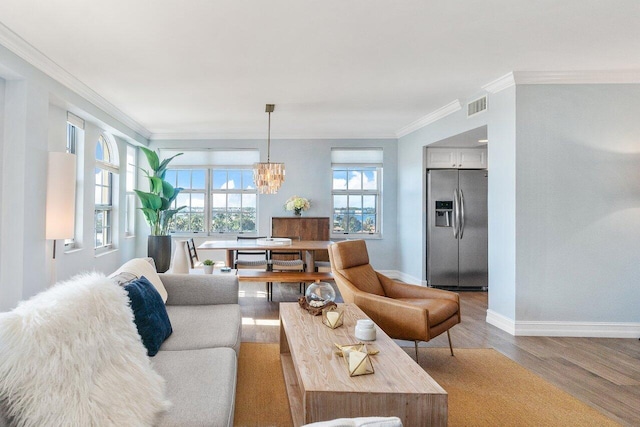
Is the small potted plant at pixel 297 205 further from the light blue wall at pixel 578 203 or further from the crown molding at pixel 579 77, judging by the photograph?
the crown molding at pixel 579 77

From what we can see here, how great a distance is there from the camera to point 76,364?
119cm

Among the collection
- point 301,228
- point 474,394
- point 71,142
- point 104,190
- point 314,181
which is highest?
point 71,142

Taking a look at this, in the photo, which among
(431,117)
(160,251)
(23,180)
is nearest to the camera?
(23,180)

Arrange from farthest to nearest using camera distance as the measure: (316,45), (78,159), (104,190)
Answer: (104,190)
(78,159)
(316,45)

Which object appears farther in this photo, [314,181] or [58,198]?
[314,181]

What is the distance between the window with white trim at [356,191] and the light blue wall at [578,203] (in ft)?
10.7

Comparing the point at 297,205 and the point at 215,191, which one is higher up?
the point at 215,191

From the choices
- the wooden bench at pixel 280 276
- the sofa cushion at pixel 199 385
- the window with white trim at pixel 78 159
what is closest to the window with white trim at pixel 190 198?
the window with white trim at pixel 78 159

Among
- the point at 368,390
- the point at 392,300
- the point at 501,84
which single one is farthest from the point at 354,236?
the point at 368,390

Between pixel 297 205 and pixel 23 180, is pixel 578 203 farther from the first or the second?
pixel 23 180

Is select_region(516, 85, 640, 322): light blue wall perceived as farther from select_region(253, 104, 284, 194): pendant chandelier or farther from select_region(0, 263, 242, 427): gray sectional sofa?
select_region(0, 263, 242, 427): gray sectional sofa

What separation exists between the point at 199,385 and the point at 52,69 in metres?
3.56

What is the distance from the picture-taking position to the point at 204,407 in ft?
4.63

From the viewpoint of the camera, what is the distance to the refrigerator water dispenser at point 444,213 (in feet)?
18.7
